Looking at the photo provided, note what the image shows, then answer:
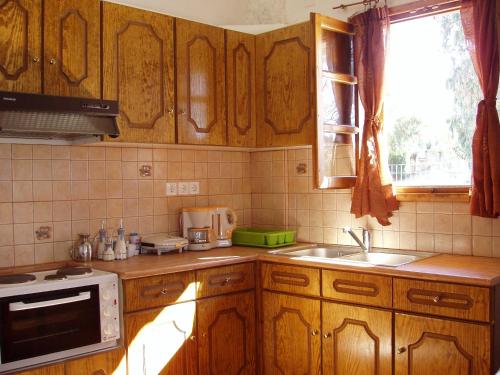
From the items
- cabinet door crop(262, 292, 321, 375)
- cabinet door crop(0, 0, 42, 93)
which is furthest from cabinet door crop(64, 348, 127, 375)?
cabinet door crop(0, 0, 42, 93)

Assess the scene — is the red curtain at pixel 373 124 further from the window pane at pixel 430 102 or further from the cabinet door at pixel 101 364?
the cabinet door at pixel 101 364

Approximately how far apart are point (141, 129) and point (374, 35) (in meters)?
1.40

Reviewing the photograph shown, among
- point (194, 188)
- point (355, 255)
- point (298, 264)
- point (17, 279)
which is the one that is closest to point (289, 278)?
point (298, 264)

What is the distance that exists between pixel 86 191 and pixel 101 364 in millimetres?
986

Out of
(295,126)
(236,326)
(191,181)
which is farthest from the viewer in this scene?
(191,181)

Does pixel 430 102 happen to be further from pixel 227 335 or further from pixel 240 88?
pixel 227 335

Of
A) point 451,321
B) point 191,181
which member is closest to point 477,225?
point 451,321

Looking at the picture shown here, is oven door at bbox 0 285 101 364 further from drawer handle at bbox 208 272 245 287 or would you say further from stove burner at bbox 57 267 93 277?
drawer handle at bbox 208 272 245 287

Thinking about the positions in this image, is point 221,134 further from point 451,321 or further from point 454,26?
point 451,321

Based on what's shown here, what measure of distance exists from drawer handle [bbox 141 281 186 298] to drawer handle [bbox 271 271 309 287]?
0.53m

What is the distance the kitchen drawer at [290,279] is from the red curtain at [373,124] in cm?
55

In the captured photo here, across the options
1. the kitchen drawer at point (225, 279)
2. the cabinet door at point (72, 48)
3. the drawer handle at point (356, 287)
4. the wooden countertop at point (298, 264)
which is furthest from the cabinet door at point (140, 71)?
the drawer handle at point (356, 287)

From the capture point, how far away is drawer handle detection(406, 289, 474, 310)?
7.55 ft

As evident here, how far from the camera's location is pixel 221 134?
3.31 meters
